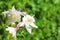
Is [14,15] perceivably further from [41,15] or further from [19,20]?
[41,15]

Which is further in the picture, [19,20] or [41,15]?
[41,15]

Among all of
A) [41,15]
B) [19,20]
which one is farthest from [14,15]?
[41,15]

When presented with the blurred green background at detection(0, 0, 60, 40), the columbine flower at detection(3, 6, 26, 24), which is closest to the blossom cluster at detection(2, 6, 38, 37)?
the columbine flower at detection(3, 6, 26, 24)

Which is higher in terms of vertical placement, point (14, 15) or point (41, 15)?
point (14, 15)

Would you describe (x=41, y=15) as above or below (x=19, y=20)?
below

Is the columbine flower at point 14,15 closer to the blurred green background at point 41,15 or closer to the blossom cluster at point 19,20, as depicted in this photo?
the blossom cluster at point 19,20

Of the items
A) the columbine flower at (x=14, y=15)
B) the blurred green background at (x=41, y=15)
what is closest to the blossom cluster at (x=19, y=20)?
the columbine flower at (x=14, y=15)

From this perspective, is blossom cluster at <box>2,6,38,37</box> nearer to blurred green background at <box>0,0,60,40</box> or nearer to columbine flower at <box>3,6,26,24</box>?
columbine flower at <box>3,6,26,24</box>

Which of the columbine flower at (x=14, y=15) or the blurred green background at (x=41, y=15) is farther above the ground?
the columbine flower at (x=14, y=15)

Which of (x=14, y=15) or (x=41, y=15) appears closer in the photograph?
(x=14, y=15)
